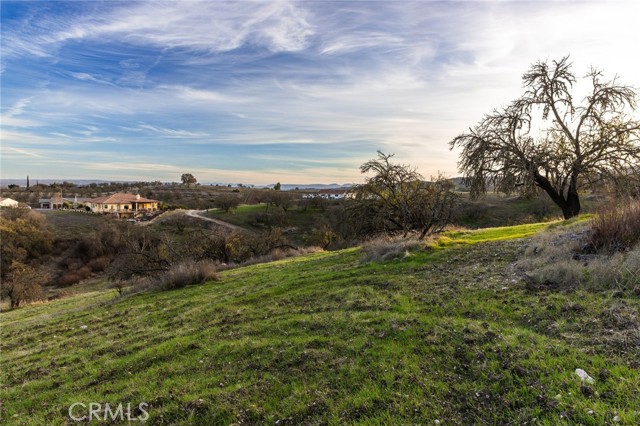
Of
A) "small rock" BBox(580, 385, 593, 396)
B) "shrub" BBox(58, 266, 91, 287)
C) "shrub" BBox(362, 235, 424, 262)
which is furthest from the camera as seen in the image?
"shrub" BBox(58, 266, 91, 287)

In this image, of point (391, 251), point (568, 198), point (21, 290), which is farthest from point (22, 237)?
point (568, 198)

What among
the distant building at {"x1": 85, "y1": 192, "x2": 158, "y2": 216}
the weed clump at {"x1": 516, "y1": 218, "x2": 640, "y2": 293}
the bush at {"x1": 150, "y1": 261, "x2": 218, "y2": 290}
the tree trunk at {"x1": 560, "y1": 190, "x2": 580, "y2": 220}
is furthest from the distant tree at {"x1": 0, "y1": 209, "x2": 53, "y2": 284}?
the tree trunk at {"x1": 560, "y1": 190, "x2": 580, "y2": 220}

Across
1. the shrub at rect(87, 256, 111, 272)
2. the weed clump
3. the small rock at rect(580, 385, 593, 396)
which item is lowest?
the shrub at rect(87, 256, 111, 272)

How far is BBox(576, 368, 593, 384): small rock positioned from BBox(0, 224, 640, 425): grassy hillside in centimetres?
5

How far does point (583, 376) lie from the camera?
3.69m

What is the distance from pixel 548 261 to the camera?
8008 mm

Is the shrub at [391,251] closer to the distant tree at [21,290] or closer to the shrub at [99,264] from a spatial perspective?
the distant tree at [21,290]

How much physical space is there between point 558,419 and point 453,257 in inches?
314

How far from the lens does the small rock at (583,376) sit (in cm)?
361

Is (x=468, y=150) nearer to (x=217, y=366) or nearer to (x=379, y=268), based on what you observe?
(x=379, y=268)

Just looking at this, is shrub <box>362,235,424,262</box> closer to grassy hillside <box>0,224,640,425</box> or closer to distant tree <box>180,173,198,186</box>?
grassy hillside <box>0,224,640,425</box>

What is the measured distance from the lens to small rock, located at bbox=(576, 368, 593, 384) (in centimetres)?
361

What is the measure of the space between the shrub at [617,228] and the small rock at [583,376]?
476cm

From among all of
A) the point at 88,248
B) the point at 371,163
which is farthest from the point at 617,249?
the point at 88,248
